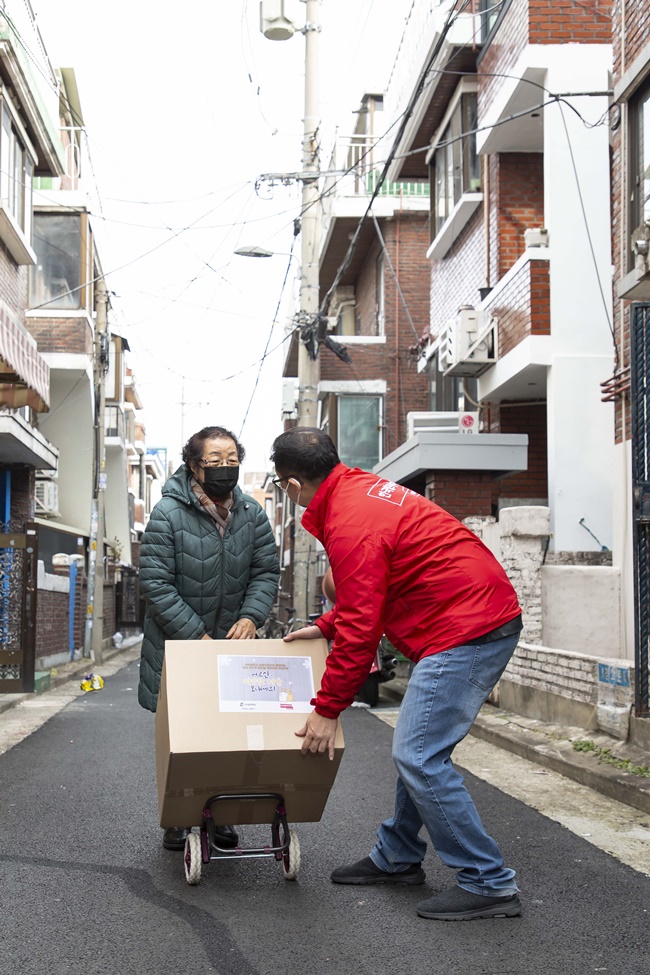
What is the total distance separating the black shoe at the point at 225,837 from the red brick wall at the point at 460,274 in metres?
13.0

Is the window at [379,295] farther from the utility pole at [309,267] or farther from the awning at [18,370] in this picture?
the awning at [18,370]

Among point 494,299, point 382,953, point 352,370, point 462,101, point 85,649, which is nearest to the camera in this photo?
point 382,953

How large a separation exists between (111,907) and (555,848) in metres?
2.32

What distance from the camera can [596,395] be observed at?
1397cm

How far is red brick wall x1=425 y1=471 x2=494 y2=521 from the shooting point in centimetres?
1433

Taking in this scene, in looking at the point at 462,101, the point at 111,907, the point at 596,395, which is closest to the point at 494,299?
the point at 596,395

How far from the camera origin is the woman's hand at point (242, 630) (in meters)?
5.13

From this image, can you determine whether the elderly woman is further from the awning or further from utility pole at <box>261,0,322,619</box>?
utility pole at <box>261,0,322,619</box>

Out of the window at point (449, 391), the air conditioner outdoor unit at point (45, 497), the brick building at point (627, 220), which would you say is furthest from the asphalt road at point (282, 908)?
the air conditioner outdoor unit at point (45, 497)

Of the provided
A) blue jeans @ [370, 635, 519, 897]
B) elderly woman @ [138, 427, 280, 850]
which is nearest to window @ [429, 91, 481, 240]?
elderly woman @ [138, 427, 280, 850]

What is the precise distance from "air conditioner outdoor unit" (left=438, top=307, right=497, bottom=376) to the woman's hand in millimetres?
10532

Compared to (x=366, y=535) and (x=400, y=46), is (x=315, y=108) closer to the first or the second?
(x=400, y=46)

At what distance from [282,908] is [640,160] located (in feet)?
28.9

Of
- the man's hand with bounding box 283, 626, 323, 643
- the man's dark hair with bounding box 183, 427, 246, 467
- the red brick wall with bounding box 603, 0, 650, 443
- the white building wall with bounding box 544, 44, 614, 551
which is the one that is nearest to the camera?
the man's hand with bounding box 283, 626, 323, 643
